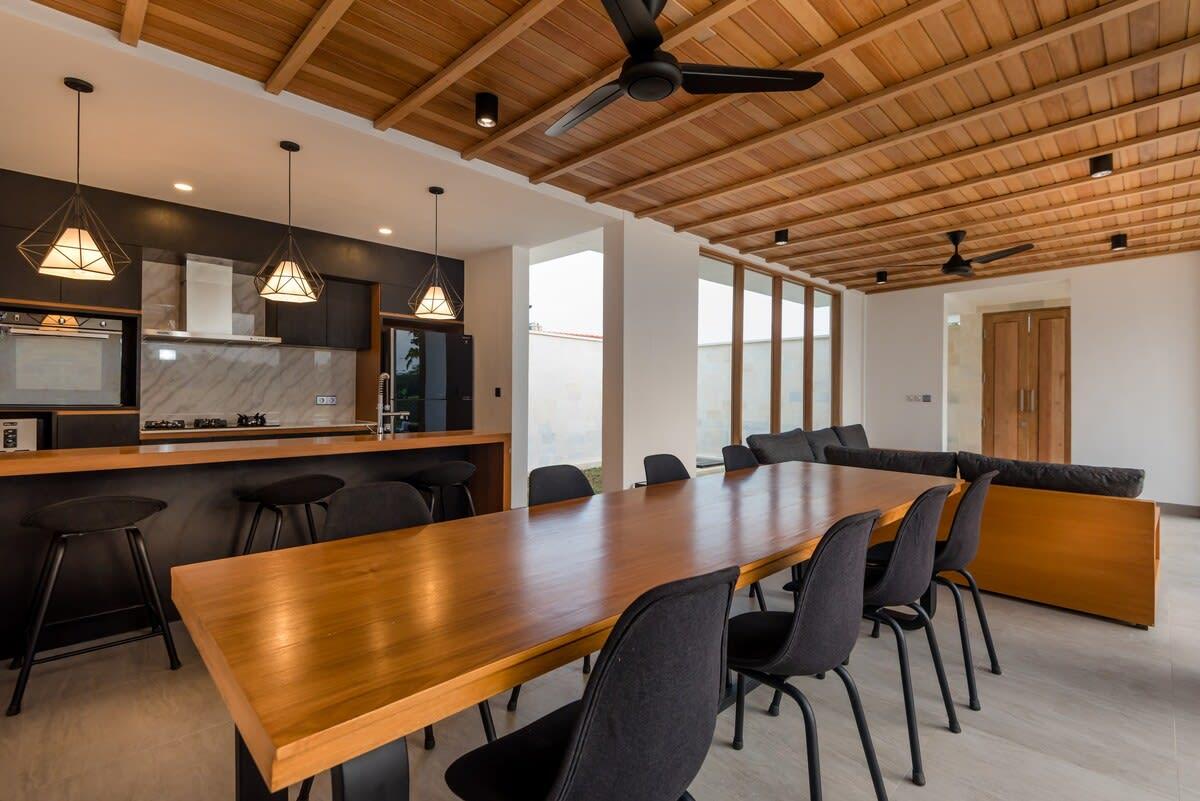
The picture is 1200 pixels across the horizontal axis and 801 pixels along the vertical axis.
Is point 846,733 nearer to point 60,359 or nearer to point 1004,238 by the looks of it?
point 60,359

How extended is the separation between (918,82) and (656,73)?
1.66m

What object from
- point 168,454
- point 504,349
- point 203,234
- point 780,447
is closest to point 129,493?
point 168,454

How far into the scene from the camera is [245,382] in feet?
17.2

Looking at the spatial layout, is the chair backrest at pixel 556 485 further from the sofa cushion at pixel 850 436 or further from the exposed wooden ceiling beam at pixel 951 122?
the sofa cushion at pixel 850 436

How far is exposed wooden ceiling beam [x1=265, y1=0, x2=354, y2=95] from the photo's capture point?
2.15m

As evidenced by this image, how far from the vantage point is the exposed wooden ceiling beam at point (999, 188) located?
3.34 m

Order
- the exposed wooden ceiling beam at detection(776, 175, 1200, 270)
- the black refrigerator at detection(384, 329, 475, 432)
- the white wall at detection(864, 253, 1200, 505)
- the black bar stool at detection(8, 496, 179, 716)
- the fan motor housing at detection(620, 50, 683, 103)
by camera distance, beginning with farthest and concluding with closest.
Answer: the white wall at detection(864, 253, 1200, 505) < the black refrigerator at detection(384, 329, 475, 432) < the exposed wooden ceiling beam at detection(776, 175, 1200, 270) < the black bar stool at detection(8, 496, 179, 716) < the fan motor housing at detection(620, 50, 683, 103)

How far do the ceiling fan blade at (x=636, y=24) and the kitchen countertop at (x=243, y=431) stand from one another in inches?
170

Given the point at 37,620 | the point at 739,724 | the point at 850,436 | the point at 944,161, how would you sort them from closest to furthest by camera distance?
the point at 739,724, the point at 37,620, the point at 944,161, the point at 850,436

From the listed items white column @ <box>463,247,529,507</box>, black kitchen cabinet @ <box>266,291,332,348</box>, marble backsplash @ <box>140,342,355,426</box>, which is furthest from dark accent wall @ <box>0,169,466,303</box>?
marble backsplash @ <box>140,342,355,426</box>

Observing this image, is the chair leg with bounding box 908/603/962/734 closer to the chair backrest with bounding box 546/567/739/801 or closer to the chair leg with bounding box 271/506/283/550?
the chair backrest with bounding box 546/567/739/801

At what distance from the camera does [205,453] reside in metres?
2.70

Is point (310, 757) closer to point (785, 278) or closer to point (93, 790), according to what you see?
point (93, 790)

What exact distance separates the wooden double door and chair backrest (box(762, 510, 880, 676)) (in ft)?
23.9
